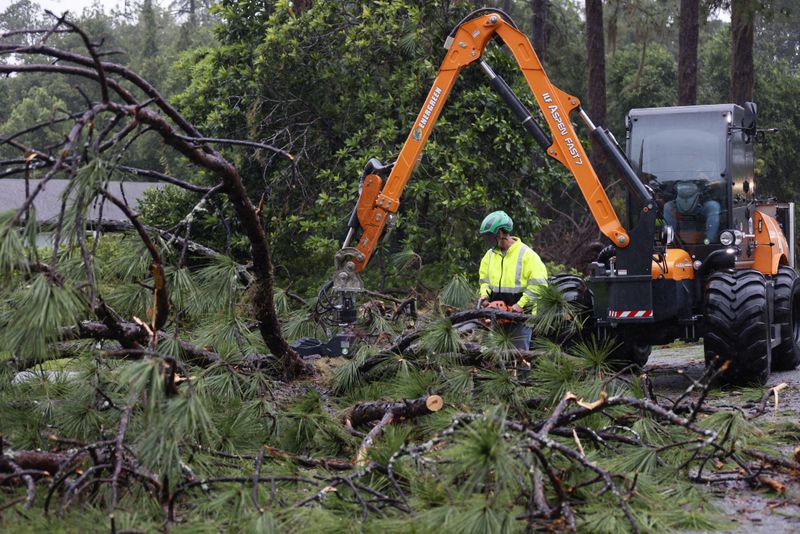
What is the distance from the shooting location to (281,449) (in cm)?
632

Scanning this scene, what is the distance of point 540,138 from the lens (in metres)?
9.68

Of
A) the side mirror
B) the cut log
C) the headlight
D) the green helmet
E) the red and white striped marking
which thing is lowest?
the cut log

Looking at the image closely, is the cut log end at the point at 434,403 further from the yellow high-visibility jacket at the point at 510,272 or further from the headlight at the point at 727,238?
the headlight at the point at 727,238

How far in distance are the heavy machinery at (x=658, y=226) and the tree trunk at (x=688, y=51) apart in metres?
13.3

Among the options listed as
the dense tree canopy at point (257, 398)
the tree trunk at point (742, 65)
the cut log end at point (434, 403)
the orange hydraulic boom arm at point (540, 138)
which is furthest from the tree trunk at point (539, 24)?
the cut log end at point (434, 403)

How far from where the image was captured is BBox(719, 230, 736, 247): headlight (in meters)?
9.86

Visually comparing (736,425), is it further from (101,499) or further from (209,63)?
(209,63)

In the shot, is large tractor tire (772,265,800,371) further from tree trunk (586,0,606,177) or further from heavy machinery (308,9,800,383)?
tree trunk (586,0,606,177)

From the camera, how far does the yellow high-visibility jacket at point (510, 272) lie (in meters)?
8.59

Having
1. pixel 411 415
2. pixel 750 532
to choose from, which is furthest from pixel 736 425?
pixel 411 415

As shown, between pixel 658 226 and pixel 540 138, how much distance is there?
1557mm

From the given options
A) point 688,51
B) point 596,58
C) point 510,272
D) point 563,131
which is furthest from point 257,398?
point 688,51

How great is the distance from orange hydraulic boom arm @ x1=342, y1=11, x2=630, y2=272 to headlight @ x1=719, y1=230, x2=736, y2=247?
110 centimetres

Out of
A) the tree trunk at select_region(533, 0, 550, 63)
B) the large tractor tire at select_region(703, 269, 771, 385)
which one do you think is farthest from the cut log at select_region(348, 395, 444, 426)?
the tree trunk at select_region(533, 0, 550, 63)
